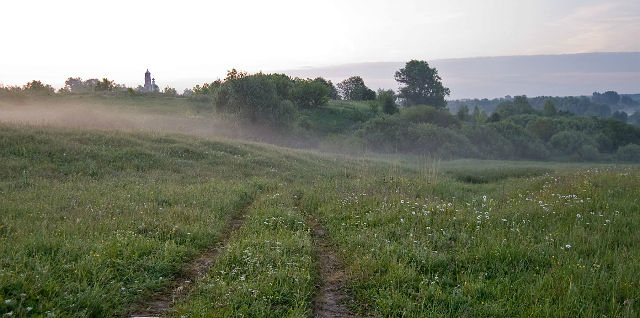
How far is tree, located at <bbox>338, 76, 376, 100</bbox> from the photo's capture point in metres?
119

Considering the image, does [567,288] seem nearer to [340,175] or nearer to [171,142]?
[340,175]

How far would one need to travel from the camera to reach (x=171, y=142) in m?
25.3

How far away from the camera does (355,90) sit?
120 meters

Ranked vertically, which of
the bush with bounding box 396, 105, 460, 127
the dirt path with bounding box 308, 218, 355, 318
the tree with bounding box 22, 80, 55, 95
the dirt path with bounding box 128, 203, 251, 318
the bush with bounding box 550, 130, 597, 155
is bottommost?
the bush with bounding box 550, 130, 597, 155

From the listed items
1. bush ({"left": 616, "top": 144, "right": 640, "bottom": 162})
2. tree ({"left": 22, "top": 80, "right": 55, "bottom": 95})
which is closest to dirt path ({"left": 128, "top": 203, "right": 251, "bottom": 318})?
tree ({"left": 22, "top": 80, "right": 55, "bottom": 95})

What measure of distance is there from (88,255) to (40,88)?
7274 centimetres

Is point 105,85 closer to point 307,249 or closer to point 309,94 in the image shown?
point 309,94

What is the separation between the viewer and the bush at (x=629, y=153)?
79469 mm

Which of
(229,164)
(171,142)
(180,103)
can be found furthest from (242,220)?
(180,103)

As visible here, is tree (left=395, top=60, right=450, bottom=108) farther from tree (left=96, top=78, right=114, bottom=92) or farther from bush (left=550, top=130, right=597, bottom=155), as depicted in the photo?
tree (left=96, top=78, right=114, bottom=92)

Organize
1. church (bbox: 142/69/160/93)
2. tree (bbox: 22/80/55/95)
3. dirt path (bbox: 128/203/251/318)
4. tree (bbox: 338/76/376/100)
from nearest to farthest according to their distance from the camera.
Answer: dirt path (bbox: 128/203/251/318) < tree (bbox: 22/80/55/95) < church (bbox: 142/69/160/93) < tree (bbox: 338/76/376/100)

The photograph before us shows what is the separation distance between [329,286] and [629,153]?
98.5 meters

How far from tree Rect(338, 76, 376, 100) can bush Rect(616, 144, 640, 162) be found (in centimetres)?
6236

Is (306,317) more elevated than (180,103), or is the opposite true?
(180,103)
